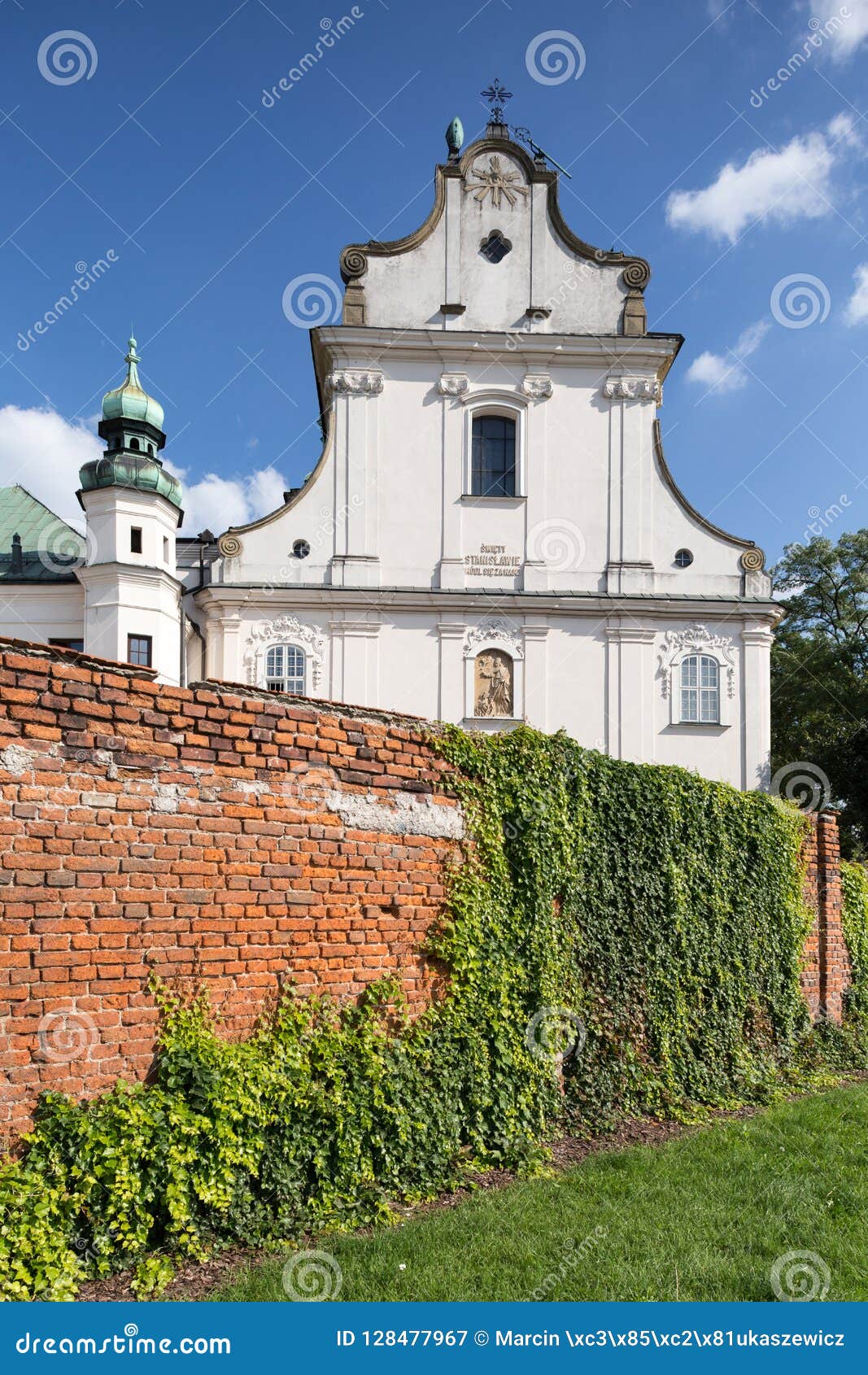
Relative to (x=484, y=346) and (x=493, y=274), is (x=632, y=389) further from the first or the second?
(x=493, y=274)

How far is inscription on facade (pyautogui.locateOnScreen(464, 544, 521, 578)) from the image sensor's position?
22531mm

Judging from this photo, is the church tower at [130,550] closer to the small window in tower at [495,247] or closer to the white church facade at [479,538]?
the white church facade at [479,538]

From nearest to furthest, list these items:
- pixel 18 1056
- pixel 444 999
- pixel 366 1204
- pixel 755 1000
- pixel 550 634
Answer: pixel 18 1056 → pixel 366 1204 → pixel 444 999 → pixel 755 1000 → pixel 550 634

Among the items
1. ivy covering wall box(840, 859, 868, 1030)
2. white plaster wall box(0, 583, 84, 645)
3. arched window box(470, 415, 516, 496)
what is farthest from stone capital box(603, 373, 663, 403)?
ivy covering wall box(840, 859, 868, 1030)

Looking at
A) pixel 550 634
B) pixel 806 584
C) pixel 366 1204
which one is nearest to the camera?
pixel 366 1204

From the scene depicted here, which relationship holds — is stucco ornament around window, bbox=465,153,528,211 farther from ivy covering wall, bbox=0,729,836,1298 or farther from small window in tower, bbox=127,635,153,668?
ivy covering wall, bbox=0,729,836,1298

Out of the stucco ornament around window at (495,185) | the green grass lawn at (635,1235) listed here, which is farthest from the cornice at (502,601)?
the green grass lawn at (635,1235)

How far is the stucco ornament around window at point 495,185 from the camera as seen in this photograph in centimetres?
2355

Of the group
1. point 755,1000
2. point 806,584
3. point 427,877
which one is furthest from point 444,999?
point 806,584

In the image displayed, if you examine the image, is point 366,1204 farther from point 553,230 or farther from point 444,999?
point 553,230

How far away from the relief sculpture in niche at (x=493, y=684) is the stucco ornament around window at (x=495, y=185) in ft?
35.0

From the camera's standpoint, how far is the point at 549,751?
24.6 ft

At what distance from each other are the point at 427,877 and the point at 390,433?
17655 millimetres

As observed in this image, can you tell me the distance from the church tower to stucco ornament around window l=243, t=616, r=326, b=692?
177cm
